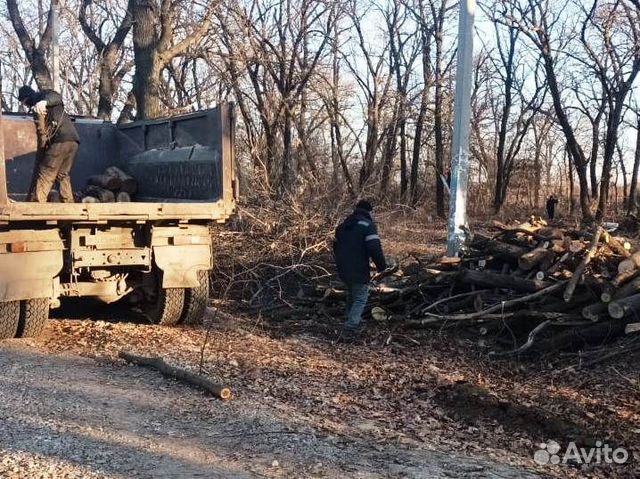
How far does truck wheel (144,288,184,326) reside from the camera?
25.2 feet

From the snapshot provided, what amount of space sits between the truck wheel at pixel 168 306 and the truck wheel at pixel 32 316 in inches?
49.2

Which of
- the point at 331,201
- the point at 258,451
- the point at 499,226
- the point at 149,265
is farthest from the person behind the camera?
the point at 331,201

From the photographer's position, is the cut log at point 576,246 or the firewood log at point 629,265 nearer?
the firewood log at point 629,265

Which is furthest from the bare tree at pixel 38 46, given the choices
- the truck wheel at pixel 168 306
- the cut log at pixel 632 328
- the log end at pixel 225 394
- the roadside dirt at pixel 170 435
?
the cut log at pixel 632 328

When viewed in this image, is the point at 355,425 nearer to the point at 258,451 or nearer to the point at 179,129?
the point at 258,451

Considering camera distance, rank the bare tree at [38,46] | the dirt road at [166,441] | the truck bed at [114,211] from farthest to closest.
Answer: the bare tree at [38,46]
the truck bed at [114,211]
the dirt road at [166,441]

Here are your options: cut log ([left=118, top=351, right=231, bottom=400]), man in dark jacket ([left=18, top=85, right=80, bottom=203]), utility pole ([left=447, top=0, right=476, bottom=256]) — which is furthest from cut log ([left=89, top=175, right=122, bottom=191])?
utility pole ([left=447, top=0, right=476, bottom=256])

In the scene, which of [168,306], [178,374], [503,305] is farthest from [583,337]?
[168,306]

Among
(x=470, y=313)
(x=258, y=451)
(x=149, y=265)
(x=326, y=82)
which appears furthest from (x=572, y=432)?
(x=326, y=82)

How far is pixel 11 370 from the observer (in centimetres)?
596

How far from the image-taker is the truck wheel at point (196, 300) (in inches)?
308

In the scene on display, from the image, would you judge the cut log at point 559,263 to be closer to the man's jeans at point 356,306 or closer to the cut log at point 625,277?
the cut log at point 625,277

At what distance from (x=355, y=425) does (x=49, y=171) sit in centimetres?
490

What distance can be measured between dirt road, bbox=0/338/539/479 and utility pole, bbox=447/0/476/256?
20.4 feet
